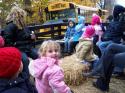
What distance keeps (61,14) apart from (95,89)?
1370 cm

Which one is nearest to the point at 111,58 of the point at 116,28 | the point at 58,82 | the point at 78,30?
the point at 116,28

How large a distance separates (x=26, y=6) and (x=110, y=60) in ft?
67.0

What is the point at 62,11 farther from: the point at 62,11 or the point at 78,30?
the point at 78,30

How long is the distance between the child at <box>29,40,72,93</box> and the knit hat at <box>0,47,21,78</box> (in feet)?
3.96

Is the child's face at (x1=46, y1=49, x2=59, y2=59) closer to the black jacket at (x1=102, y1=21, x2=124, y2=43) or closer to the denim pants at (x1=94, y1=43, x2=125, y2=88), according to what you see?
the denim pants at (x1=94, y1=43, x2=125, y2=88)

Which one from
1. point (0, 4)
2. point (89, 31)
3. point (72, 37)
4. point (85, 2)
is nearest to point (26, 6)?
point (0, 4)

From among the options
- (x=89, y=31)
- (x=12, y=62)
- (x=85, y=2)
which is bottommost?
(x=85, y=2)

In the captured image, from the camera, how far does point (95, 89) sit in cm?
648

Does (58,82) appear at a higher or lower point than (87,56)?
higher

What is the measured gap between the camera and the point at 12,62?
286cm

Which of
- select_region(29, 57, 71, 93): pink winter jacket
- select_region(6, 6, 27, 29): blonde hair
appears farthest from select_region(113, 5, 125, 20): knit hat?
select_region(29, 57, 71, 93): pink winter jacket

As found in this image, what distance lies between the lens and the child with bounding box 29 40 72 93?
160 inches

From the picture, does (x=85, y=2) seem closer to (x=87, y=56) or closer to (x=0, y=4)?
(x=0, y=4)

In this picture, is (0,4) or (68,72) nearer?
(68,72)
